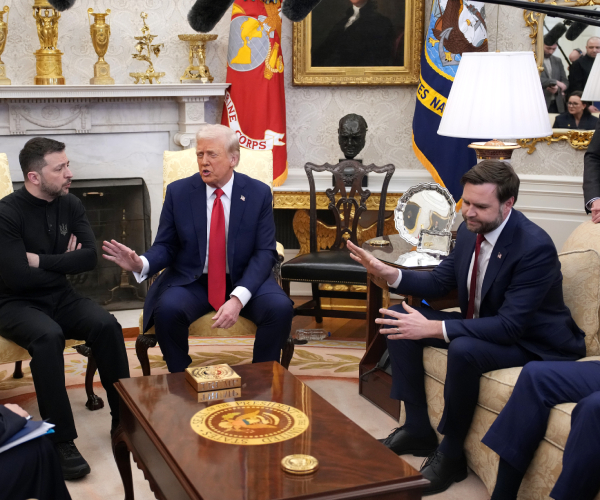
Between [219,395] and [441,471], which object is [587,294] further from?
[219,395]

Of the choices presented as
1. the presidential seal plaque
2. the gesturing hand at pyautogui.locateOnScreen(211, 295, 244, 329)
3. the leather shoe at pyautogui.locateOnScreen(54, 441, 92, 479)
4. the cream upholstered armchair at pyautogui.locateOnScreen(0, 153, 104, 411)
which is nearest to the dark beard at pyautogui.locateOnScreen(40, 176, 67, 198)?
the cream upholstered armchair at pyautogui.locateOnScreen(0, 153, 104, 411)

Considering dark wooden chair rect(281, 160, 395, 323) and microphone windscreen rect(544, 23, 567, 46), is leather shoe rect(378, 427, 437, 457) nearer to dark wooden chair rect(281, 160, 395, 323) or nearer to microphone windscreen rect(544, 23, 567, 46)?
dark wooden chair rect(281, 160, 395, 323)

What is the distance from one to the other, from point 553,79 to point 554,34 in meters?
0.29

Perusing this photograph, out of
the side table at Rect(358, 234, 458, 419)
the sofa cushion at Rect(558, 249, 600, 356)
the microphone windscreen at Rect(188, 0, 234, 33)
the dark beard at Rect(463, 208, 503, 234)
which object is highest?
the microphone windscreen at Rect(188, 0, 234, 33)

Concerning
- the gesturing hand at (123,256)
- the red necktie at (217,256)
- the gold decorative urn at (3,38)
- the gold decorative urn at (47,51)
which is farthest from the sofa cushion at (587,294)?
the gold decorative urn at (3,38)

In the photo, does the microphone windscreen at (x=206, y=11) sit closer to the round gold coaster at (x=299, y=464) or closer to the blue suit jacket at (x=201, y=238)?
the round gold coaster at (x=299, y=464)

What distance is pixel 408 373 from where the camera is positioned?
117 inches

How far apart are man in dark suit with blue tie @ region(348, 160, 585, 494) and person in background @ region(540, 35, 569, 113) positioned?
2.19m

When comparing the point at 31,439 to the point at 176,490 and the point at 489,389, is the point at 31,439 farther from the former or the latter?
the point at 489,389

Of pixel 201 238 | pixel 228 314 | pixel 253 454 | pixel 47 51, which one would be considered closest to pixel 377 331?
pixel 228 314

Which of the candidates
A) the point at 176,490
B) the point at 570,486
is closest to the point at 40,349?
the point at 176,490

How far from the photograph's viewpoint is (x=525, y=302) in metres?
2.60

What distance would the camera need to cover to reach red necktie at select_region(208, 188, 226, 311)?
3.39m

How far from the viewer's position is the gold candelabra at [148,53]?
15.9 ft
